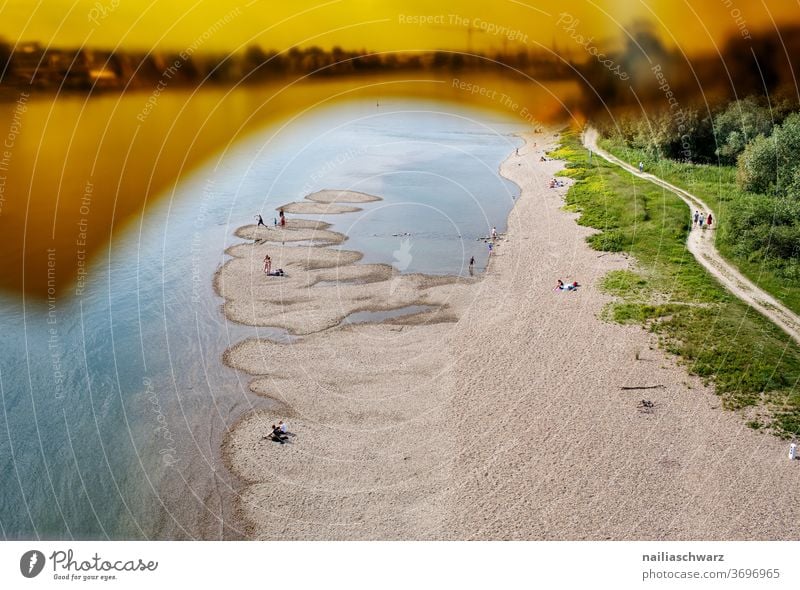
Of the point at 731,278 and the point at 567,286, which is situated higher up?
the point at 731,278

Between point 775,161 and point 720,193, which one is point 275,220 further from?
point 775,161

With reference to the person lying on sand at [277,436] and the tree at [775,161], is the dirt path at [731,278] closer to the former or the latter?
the tree at [775,161]

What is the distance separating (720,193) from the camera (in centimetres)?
4259

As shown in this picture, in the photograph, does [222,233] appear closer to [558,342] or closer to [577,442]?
[558,342]

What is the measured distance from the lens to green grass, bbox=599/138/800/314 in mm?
30344

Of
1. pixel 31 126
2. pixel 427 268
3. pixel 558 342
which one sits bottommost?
pixel 558 342

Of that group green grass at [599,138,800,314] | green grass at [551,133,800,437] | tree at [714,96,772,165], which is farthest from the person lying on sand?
tree at [714,96,772,165]

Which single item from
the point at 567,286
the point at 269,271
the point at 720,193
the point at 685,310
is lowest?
the point at 685,310

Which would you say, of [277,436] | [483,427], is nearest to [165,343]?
[277,436]

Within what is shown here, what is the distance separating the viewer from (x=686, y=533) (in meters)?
17.4

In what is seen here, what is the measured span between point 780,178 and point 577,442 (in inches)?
1076

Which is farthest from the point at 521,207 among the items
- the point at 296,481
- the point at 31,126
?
the point at 31,126

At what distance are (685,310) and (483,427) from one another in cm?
1280

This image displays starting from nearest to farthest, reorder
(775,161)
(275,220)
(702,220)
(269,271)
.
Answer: (269,271) → (702,220) → (775,161) → (275,220)
